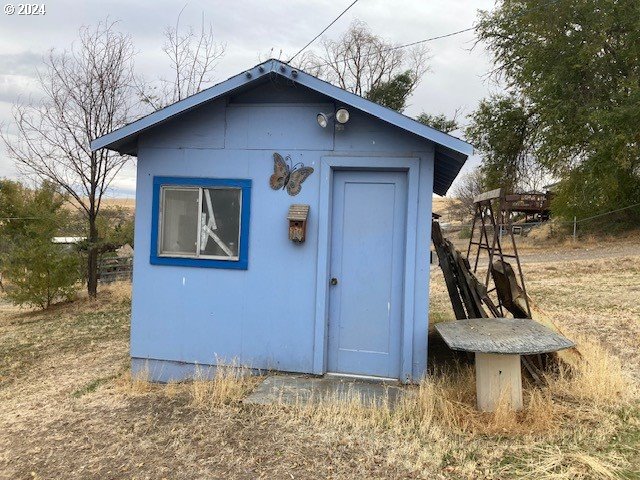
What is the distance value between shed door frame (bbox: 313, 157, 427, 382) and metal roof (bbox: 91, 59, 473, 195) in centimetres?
39

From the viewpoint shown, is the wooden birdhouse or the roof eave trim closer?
the roof eave trim

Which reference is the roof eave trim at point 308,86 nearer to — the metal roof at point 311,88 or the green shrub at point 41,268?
the metal roof at point 311,88

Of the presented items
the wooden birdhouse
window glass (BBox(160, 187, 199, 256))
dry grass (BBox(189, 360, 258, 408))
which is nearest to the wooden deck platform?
the wooden birdhouse

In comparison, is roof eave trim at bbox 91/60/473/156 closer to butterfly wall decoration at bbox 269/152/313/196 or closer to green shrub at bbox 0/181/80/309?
butterfly wall decoration at bbox 269/152/313/196

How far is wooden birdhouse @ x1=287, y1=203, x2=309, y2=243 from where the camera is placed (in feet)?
17.5

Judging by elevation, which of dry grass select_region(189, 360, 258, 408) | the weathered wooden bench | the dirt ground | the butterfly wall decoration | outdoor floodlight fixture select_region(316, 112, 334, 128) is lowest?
the dirt ground

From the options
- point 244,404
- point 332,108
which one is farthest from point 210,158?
point 244,404

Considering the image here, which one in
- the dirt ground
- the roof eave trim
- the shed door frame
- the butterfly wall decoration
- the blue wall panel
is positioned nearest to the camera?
the dirt ground

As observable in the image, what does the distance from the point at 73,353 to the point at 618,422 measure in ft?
23.4

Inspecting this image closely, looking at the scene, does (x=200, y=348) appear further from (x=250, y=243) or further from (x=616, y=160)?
(x=616, y=160)

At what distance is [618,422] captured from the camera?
4.24 meters

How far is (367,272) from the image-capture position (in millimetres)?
5527

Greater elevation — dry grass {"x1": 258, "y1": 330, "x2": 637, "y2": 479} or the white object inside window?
the white object inside window

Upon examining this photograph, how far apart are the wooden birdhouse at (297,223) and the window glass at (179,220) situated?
44.2 inches
